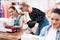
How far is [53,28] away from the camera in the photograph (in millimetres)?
1011

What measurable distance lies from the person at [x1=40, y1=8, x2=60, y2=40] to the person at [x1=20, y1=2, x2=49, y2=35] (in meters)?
0.04

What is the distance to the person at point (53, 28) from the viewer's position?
98 centimetres

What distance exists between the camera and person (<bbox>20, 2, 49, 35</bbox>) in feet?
3.46

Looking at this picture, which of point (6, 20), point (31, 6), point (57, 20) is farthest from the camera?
point (6, 20)

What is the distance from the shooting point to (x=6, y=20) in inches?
47.8

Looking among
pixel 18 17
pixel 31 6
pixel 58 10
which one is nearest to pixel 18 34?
pixel 18 17

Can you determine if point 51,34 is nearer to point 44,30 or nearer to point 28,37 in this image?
point 44,30

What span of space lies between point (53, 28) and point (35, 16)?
0.57ft

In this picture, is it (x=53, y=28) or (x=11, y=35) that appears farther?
(x=11, y=35)

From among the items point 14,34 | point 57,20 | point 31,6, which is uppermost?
point 31,6

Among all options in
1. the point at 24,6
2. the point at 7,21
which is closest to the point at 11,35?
the point at 7,21

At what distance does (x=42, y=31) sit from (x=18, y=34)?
0.22 metres

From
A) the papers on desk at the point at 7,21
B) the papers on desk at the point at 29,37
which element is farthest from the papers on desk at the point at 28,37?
the papers on desk at the point at 7,21

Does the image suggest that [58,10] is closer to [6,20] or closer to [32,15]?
[32,15]
